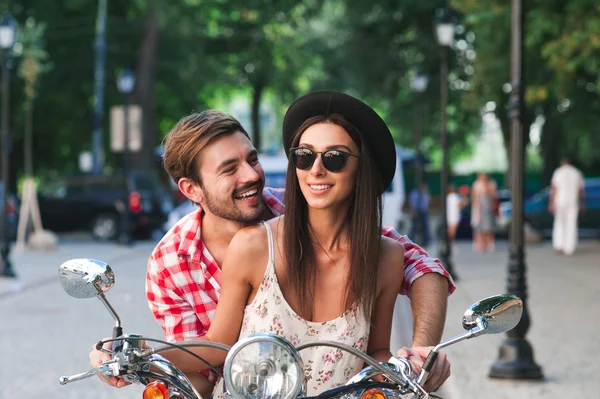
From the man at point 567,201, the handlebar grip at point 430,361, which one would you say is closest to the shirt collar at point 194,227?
the handlebar grip at point 430,361

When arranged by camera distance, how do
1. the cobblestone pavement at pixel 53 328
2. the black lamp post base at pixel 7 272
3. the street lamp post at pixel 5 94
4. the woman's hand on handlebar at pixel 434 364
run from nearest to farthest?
the woman's hand on handlebar at pixel 434 364
the cobblestone pavement at pixel 53 328
the black lamp post base at pixel 7 272
the street lamp post at pixel 5 94

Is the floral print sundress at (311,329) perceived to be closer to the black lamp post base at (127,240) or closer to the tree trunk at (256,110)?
the black lamp post base at (127,240)

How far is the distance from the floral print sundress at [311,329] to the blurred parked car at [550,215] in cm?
2648

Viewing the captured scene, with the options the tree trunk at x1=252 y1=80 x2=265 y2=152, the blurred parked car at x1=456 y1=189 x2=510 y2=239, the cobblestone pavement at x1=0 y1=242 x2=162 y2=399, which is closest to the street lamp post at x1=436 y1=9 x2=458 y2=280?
the cobblestone pavement at x1=0 y1=242 x2=162 y2=399

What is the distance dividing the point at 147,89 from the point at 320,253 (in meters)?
34.6

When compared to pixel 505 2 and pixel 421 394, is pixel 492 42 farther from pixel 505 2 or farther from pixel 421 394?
pixel 421 394

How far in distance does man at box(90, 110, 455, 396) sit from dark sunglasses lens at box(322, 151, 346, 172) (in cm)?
47

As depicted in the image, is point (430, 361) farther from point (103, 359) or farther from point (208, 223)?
point (208, 223)

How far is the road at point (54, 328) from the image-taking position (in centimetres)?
880

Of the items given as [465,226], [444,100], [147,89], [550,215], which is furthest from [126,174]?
[444,100]

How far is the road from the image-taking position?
880cm

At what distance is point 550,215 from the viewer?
29641 millimetres

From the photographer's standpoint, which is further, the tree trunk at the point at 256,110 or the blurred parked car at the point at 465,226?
the tree trunk at the point at 256,110

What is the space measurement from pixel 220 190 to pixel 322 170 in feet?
1.80
